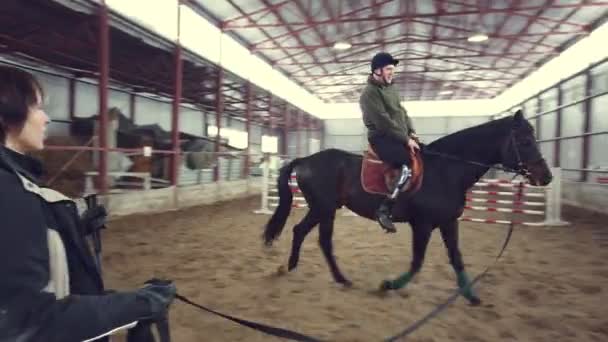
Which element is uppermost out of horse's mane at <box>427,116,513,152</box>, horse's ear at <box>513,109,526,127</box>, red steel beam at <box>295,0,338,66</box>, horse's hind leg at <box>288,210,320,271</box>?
red steel beam at <box>295,0,338,66</box>

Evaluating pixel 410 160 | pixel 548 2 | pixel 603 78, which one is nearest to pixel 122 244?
pixel 410 160

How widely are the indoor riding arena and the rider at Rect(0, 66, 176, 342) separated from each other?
133 millimetres

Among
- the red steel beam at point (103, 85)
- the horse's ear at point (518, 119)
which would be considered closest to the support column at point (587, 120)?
the horse's ear at point (518, 119)

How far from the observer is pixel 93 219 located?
122 centimetres

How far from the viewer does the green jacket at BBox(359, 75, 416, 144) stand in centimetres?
341

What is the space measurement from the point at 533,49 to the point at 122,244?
1783 cm

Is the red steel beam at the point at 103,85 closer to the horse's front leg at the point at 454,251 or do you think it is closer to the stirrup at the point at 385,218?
the stirrup at the point at 385,218

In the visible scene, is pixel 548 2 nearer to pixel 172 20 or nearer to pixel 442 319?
pixel 172 20

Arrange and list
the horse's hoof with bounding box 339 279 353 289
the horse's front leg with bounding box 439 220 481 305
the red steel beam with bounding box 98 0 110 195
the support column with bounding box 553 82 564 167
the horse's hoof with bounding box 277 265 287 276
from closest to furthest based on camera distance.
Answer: the horse's front leg with bounding box 439 220 481 305 → the horse's hoof with bounding box 339 279 353 289 → the horse's hoof with bounding box 277 265 287 276 → the red steel beam with bounding box 98 0 110 195 → the support column with bounding box 553 82 564 167

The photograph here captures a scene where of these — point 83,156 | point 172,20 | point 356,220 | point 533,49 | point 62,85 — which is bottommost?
point 356,220

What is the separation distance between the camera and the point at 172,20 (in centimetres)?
927

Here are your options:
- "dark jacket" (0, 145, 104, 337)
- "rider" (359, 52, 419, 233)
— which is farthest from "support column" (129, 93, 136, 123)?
"dark jacket" (0, 145, 104, 337)

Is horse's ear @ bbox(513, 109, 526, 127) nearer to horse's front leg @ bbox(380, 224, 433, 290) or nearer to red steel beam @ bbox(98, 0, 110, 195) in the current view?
horse's front leg @ bbox(380, 224, 433, 290)

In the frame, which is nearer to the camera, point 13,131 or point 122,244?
point 13,131
